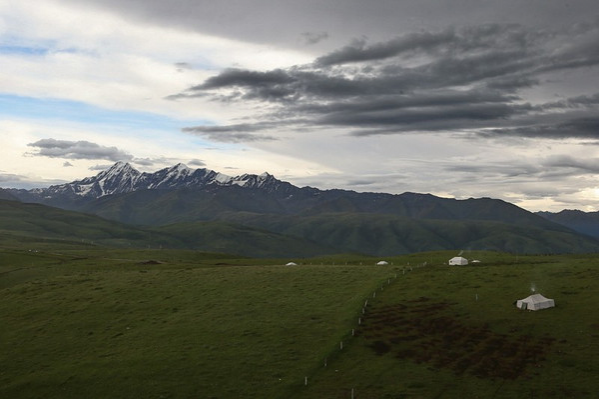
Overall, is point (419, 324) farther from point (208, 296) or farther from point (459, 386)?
point (208, 296)

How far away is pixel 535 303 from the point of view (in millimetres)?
73312

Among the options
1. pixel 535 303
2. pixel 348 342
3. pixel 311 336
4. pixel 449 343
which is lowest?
pixel 311 336

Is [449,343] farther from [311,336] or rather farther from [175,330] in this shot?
[175,330]

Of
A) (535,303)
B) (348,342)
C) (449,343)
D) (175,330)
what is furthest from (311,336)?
(535,303)

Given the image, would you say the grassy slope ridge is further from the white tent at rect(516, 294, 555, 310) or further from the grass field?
the white tent at rect(516, 294, 555, 310)

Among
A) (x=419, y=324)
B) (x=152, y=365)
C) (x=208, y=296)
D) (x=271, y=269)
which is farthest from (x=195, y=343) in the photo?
(x=271, y=269)

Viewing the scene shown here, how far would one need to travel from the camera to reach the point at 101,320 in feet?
274

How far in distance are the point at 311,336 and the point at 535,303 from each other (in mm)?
35626

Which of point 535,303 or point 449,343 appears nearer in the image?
point 449,343

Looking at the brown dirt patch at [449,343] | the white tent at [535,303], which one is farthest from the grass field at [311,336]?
the white tent at [535,303]

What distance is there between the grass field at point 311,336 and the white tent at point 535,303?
1.11 meters

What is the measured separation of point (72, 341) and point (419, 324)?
54021mm

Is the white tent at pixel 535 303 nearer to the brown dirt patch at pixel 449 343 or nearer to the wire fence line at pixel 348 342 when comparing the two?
the brown dirt patch at pixel 449 343

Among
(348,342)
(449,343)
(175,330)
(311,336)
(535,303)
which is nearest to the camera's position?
(449,343)
